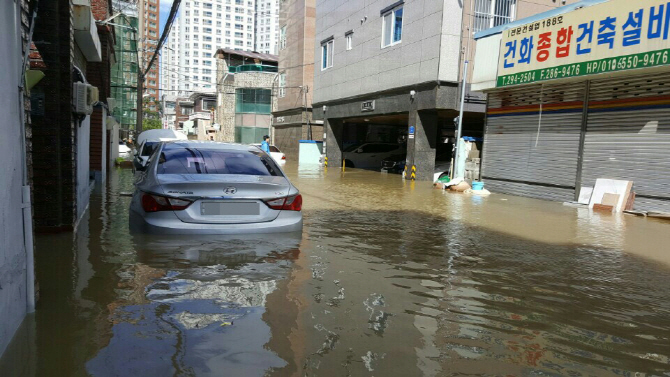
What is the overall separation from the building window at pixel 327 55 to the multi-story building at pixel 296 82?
596 cm

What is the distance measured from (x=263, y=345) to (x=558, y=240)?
6.25 meters

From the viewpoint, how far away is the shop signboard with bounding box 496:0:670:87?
1102 centimetres

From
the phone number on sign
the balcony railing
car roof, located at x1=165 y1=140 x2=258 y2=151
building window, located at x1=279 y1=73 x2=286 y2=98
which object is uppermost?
the balcony railing

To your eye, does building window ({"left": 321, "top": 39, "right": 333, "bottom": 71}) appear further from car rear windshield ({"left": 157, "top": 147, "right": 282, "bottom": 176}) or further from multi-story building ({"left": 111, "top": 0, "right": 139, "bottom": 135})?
car rear windshield ({"left": 157, "top": 147, "right": 282, "bottom": 176})

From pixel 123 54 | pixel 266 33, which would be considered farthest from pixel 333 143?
pixel 266 33

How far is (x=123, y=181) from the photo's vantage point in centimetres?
1546

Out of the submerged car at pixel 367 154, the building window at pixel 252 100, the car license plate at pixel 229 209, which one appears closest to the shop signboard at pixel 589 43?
the car license plate at pixel 229 209

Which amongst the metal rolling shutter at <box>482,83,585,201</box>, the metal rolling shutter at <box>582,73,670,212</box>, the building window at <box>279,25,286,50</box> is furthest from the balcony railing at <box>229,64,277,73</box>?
the metal rolling shutter at <box>582,73,670,212</box>

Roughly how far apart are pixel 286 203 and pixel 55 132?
306 cm

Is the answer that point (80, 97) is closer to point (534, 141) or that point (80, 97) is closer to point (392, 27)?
point (534, 141)

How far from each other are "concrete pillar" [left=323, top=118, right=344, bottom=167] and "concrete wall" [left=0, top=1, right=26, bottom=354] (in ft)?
87.3

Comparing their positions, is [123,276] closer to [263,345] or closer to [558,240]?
[263,345]

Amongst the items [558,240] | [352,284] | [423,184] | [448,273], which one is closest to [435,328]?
[352,284]

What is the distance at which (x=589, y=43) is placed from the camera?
496 inches
